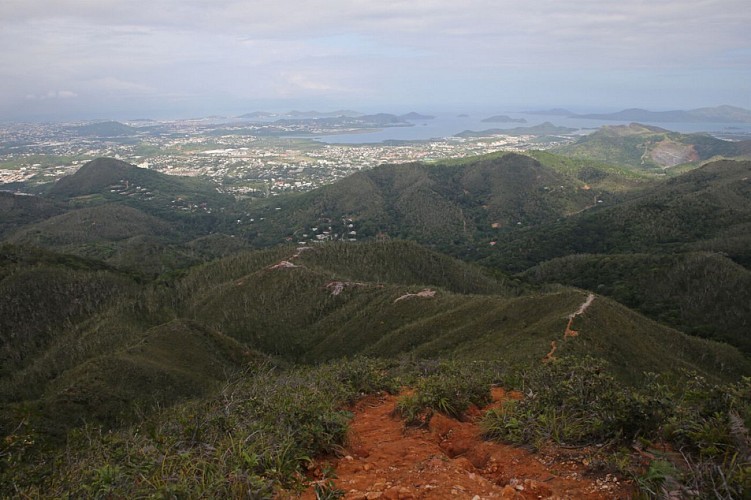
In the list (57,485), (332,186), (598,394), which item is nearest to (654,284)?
(598,394)

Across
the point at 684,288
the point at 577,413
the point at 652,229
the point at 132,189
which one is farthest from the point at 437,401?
the point at 132,189

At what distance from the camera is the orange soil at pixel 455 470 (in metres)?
5.77

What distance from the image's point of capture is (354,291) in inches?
2229

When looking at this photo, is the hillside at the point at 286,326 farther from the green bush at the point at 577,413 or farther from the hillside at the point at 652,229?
the hillside at the point at 652,229

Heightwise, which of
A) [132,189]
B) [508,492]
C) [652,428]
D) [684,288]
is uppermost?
[652,428]

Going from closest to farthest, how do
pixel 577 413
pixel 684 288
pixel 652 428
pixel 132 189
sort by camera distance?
pixel 652 428
pixel 577 413
pixel 684 288
pixel 132 189

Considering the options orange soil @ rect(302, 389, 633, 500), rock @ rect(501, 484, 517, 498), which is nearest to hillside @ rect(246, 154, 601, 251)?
orange soil @ rect(302, 389, 633, 500)

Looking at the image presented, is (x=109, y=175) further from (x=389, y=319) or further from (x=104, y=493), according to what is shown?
(x=104, y=493)

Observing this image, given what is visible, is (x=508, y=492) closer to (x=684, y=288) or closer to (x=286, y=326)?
(x=286, y=326)

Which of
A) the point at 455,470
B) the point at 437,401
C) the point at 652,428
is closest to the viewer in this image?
the point at 652,428

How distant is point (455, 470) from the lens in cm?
653

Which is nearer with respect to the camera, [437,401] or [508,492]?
[508,492]

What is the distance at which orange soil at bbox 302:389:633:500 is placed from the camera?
227 inches

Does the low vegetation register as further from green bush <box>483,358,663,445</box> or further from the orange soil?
the orange soil
